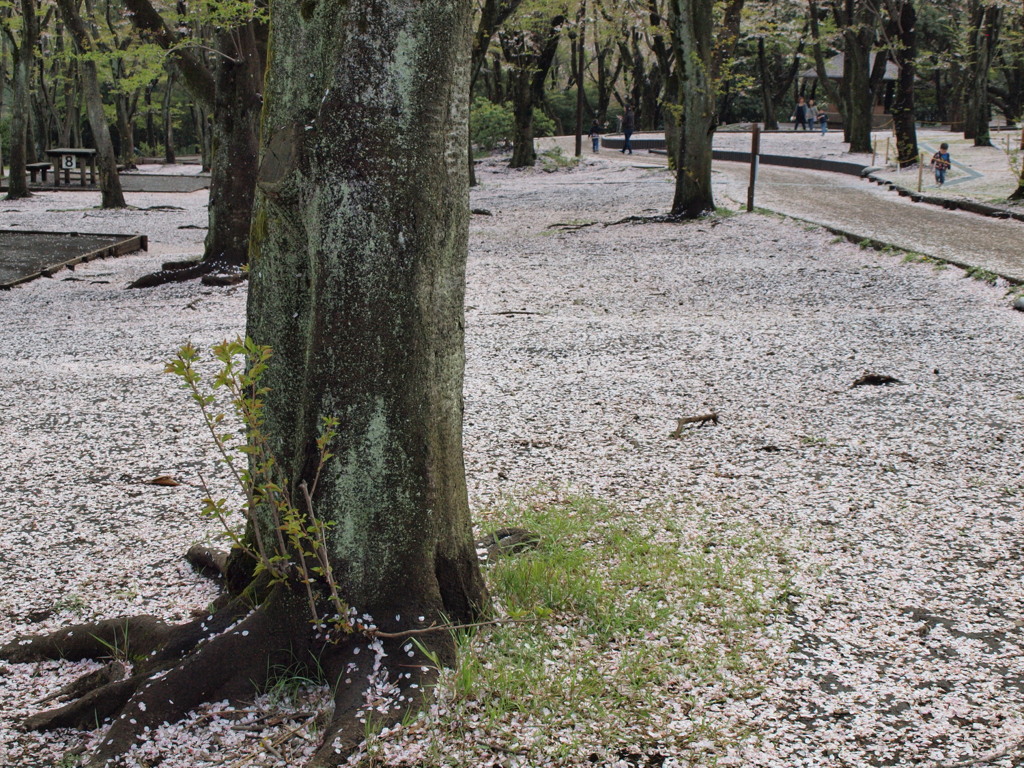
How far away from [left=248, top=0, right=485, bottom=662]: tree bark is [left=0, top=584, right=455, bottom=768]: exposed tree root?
11cm

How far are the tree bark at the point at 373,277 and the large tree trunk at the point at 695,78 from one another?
13.0 metres

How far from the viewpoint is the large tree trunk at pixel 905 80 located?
65.9ft

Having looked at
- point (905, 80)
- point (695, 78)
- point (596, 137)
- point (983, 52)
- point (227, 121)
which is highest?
point (983, 52)

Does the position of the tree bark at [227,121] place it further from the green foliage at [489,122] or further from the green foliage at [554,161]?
the green foliage at [489,122]

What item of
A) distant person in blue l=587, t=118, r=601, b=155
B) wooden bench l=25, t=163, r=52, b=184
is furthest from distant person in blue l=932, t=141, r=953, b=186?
wooden bench l=25, t=163, r=52, b=184

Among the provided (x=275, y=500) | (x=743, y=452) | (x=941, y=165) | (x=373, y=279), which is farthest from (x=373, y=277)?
(x=941, y=165)

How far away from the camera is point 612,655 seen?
2.94 metres

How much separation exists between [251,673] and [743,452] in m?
2.98

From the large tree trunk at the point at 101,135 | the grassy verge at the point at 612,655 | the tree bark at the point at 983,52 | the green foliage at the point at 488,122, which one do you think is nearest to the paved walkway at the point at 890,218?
the tree bark at the point at 983,52

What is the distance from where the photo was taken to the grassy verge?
2.50m

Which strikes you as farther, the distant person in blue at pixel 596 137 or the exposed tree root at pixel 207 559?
the distant person in blue at pixel 596 137

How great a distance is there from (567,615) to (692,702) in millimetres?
585

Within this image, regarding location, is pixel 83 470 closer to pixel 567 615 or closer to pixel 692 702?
pixel 567 615

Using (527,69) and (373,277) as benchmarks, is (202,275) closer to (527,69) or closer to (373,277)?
(373,277)
